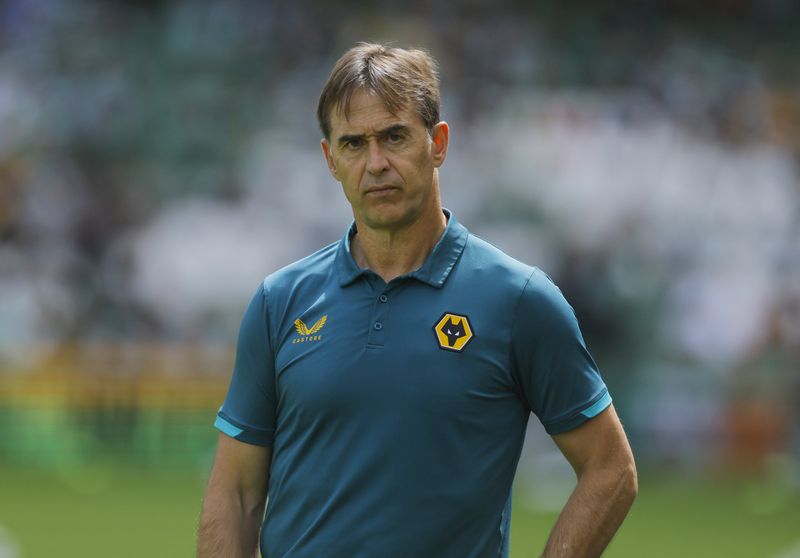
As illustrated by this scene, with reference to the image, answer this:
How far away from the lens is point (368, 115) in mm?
3309

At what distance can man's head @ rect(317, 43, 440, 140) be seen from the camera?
330 cm

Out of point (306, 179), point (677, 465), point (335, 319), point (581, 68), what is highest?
point (335, 319)

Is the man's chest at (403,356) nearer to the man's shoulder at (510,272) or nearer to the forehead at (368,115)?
the man's shoulder at (510,272)

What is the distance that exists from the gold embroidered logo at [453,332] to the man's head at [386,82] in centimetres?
45

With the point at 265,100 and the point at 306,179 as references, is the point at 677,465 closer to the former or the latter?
the point at 306,179

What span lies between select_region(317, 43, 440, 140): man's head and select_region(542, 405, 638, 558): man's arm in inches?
31.2

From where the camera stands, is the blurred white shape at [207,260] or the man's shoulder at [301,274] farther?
the blurred white shape at [207,260]

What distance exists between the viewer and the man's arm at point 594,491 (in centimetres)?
331

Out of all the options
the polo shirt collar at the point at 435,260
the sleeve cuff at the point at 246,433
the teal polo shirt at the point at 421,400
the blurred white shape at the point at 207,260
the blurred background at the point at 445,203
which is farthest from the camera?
the blurred white shape at the point at 207,260

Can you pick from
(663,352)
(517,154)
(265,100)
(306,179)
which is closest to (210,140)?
(265,100)

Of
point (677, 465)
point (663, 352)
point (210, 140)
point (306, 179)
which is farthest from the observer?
point (210, 140)

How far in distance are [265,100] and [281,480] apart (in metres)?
14.2

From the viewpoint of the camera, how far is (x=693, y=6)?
18.7 m

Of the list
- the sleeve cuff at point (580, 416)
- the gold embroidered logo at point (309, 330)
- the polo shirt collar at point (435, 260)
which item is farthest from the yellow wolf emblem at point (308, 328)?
the sleeve cuff at point (580, 416)
